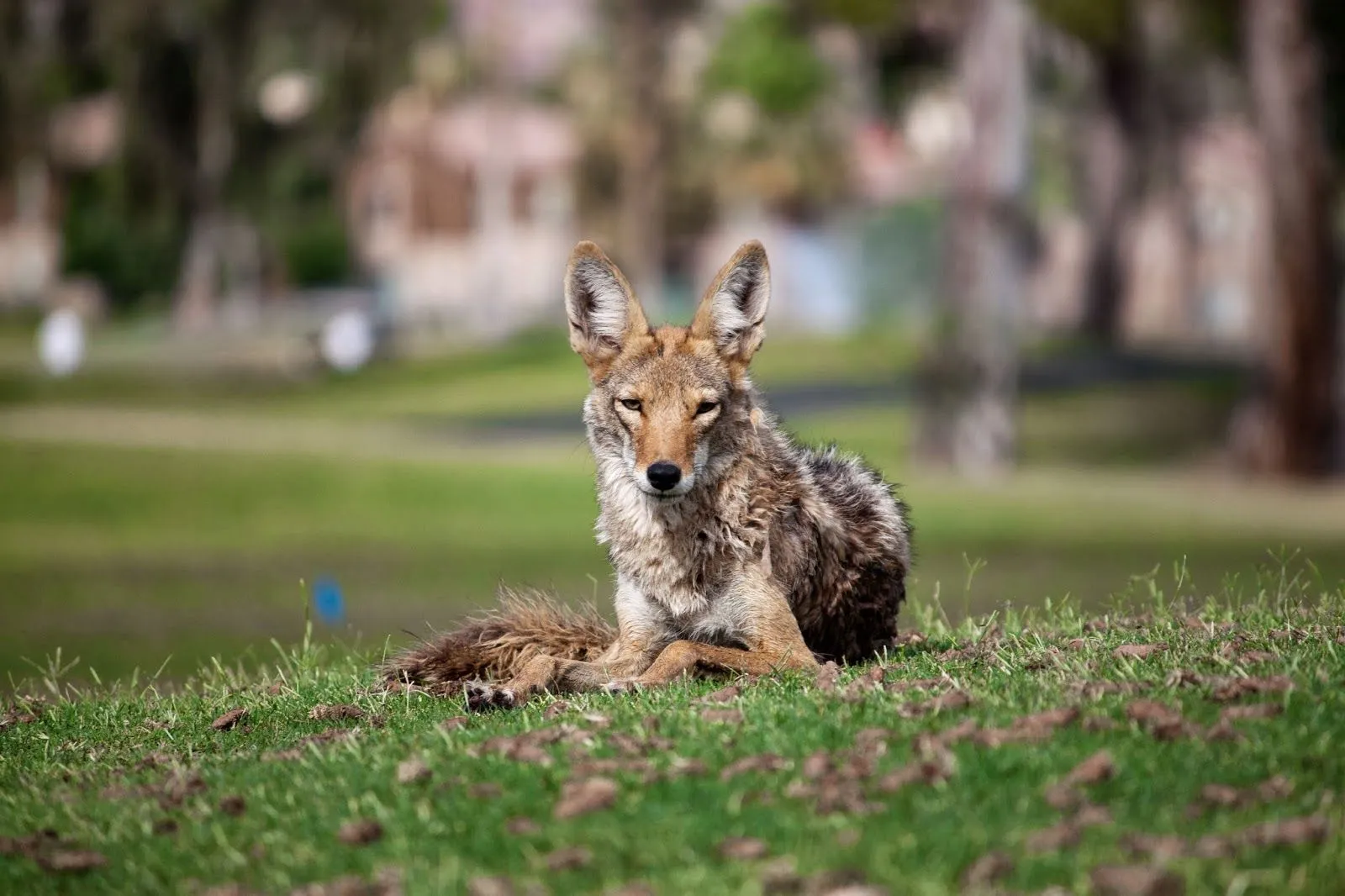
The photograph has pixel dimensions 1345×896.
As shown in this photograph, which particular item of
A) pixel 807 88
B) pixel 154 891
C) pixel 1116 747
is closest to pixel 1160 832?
pixel 1116 747

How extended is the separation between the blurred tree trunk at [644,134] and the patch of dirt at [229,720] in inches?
1859

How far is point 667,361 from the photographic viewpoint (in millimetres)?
8383

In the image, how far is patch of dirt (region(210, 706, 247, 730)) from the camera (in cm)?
866

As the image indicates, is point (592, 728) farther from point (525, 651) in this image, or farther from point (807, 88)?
point (807, 88)

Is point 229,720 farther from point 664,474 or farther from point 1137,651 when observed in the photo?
point 1137,651

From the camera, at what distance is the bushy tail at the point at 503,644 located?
9156mm

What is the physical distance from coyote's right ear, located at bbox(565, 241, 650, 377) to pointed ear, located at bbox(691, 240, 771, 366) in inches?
11.6

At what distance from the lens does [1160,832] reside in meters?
5.77

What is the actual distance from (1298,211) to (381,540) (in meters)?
14.4

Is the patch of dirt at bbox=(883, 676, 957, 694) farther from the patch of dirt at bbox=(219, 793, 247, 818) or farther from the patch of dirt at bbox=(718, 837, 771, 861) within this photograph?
the patch of dirt at bbox=(219, 793, 247, 818)

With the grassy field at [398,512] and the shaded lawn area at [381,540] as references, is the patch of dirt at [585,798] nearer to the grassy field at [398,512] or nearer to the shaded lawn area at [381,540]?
the grassy field at [398,512]

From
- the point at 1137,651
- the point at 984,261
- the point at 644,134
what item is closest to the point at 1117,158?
the point at 644,134

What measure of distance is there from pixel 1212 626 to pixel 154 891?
5338 mm

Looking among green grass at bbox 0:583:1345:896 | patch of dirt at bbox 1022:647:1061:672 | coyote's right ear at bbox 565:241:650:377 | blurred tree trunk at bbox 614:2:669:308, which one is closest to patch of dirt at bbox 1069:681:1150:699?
green grass at bbox 0:583:1345:896
